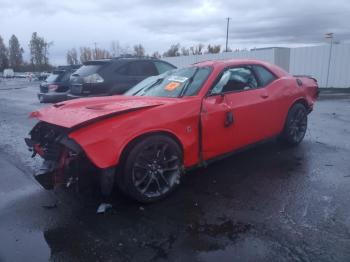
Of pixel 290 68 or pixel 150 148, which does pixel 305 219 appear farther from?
pixel 290 68

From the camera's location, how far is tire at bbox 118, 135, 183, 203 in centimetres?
365

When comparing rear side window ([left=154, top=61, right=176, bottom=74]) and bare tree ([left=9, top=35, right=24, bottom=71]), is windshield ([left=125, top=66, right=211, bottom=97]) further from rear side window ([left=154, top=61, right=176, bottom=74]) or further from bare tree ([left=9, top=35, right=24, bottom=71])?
bare tree ([left=9, top=35, right=24, bottom=71])

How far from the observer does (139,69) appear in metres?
9.01

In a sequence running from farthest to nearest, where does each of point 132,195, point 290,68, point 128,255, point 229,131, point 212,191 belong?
1. point 290,68
2. point 229,131
3. point 212,191
4. point 132,195
5. point 128,255

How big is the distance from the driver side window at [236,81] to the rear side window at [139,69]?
442cm

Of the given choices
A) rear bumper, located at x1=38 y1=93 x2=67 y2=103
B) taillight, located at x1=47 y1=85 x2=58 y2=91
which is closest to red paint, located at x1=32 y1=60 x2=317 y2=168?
rear bumper, located at x1=38 y1=93 x2=67 y2=103

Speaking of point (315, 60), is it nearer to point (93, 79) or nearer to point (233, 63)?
point (93, 79)

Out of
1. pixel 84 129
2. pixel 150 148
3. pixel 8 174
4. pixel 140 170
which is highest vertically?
pixel 84 129

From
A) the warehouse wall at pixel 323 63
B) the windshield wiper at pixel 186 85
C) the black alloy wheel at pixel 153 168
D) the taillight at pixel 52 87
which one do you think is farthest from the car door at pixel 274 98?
the warehouse wall at pixel 323 63

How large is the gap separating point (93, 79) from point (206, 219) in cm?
588

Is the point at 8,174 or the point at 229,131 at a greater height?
the point at 229,131

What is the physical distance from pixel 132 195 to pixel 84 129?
2.95 feet

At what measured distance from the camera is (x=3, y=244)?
315cm

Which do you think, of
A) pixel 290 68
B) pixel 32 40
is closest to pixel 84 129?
pixel 290 68
